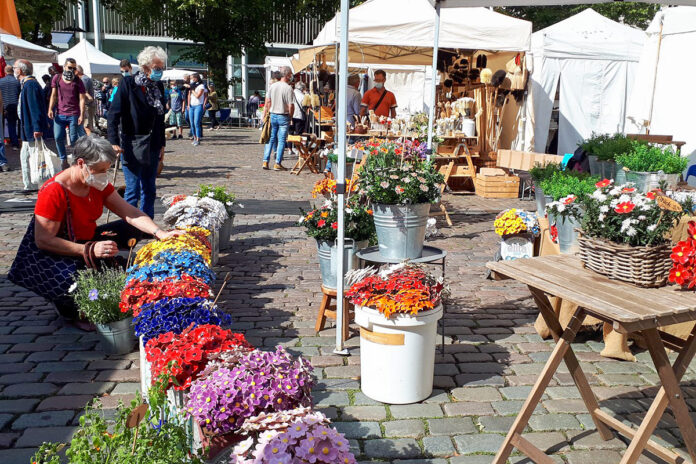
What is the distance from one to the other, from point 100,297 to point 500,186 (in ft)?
26.6

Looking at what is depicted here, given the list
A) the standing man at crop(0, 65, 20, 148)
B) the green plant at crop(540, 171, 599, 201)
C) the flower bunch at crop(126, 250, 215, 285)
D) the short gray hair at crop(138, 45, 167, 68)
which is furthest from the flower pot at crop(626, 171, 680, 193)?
the standing man at crop(0, 65, 20, 148)

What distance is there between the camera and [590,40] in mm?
13844

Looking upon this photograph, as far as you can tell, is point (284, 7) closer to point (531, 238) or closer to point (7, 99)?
point (7, 99)

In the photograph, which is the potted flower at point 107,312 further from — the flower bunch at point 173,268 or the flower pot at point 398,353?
the flower pot at point 398,353

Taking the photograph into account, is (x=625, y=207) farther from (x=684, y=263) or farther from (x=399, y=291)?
(x=399, y=291)

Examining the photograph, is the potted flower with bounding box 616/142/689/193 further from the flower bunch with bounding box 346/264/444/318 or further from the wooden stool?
the wooden stool

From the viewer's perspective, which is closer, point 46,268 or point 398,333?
point 398,333

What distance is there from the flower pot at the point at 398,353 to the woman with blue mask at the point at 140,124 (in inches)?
167

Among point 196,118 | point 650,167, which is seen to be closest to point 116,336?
point 650,167

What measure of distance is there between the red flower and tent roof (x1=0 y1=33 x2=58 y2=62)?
18272 millimetres

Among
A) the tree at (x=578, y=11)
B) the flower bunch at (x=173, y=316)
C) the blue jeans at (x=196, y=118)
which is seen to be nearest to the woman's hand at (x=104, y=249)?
the flower bunch at (x=173, y=316)

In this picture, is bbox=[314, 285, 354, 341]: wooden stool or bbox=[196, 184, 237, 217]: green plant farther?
bbox=[196, 184, 237, 217]: green plant

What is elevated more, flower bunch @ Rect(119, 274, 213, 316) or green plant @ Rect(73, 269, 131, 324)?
flower bunch @ Rect(119, 274, 213, 316)

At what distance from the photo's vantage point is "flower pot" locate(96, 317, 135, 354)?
13.7 ft
